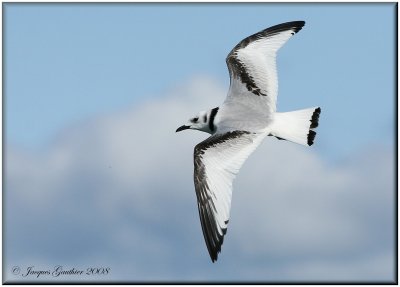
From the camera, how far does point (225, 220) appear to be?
41.3 feet

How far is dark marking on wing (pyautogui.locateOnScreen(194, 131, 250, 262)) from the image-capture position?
12500 mm

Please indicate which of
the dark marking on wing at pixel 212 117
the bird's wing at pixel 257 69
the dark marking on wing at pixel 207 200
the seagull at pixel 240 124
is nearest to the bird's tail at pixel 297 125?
the seagull at pixel 240 124

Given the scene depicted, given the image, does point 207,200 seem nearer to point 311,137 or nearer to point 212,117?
point 212,117

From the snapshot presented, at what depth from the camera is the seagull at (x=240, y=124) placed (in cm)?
1279

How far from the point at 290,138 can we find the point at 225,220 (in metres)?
2.14

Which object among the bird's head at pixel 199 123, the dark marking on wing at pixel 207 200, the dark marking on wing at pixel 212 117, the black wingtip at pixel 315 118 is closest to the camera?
the dark marking on wing at pixel 207 200

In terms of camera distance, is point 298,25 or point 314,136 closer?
point 314,136

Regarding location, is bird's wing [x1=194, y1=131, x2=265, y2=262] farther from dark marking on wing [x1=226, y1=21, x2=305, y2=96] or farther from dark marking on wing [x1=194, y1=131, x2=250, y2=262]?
dark marking on wing [x1=226, y1=21, x2=305, y2=96]

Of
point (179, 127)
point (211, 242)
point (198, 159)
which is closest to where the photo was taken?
point (211, 242)

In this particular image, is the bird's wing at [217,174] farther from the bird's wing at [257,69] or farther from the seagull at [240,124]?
the bird's wing at [257,69]

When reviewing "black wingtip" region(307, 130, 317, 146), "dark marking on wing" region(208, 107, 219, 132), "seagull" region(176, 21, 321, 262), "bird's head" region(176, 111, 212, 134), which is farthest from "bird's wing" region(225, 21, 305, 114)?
"black wingtip" region(307, 130, 317, 146)

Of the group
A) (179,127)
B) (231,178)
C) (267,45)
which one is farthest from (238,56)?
(231,178)

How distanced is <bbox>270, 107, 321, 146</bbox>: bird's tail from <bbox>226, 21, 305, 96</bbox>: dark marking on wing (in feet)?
2.14

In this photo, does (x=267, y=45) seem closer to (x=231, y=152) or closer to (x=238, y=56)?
(x=238, y=56)
